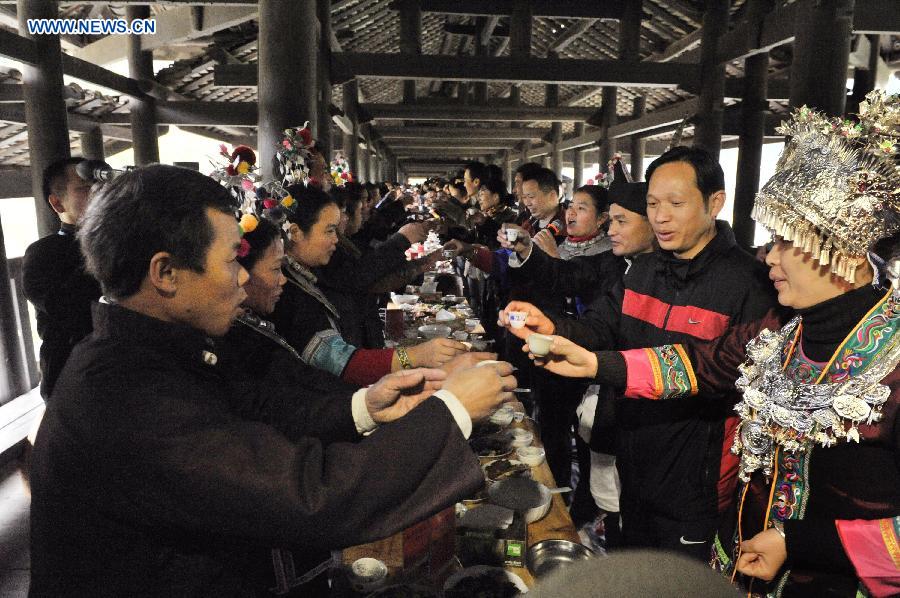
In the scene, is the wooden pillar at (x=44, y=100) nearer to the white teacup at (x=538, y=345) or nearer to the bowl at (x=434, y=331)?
the bowl at (x=434, y=331)

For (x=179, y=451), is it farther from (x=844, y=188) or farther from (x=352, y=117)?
(x=352, y=117)

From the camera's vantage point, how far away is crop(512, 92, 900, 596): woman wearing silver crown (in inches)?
61.6

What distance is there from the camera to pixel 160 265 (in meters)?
1.27

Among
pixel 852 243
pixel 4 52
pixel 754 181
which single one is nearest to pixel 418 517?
pixel 852 243

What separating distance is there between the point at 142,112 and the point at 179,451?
9.21 m

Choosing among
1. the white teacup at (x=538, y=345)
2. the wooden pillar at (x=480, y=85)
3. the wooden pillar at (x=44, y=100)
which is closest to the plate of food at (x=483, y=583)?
the white teacup at (x=538, y=345)

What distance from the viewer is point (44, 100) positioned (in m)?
5.14

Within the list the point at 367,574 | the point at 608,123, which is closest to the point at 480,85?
the point at 608,123

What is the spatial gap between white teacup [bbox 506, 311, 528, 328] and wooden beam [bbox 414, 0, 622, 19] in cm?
923

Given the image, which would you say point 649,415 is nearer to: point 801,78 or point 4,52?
point 801,78

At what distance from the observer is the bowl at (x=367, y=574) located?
1.76m

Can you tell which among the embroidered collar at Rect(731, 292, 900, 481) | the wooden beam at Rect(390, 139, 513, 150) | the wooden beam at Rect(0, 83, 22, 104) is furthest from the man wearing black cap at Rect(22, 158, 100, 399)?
the wooden beam at Rect(390, 139, 513, 150)

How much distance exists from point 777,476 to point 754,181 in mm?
7925

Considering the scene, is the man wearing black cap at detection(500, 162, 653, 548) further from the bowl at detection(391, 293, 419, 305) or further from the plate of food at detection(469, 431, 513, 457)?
the bowl at detection(391, 293, 419, 305)
